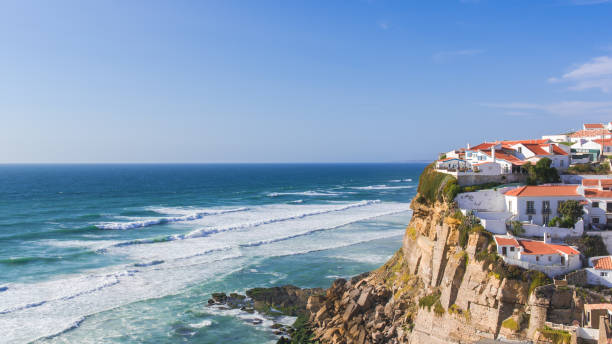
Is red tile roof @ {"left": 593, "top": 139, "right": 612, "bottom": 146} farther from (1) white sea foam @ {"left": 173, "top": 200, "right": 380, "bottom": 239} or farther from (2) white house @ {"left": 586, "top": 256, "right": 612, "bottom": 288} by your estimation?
(1) white sea foam @ {"left": 173, "top": 200, "right": 380, "bottom": 239}

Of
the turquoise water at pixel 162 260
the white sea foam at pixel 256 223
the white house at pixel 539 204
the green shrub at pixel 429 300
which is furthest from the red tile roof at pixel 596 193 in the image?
the white sea foam at pixel 256 223

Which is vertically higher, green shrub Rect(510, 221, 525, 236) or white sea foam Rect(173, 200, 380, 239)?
green shrub Rect(510, 221, 525, 236)

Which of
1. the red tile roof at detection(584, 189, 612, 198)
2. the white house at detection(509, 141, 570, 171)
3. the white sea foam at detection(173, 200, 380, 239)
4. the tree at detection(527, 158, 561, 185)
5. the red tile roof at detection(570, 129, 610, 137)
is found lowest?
the white sea foam at detection(173, 200, 380, 239)

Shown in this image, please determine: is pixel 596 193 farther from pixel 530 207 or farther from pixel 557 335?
pixel 557 335

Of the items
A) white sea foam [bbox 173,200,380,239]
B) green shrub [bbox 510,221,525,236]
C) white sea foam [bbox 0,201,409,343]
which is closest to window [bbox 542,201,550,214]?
green shrub [bbox 510,221,525,236]

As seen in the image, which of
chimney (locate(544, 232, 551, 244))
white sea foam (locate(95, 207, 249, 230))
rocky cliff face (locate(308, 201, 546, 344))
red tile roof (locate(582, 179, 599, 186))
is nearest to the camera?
rocky cliff face (locate(308, 201, 546, 344))

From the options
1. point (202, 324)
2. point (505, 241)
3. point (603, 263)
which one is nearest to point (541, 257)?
point (505, 241)
